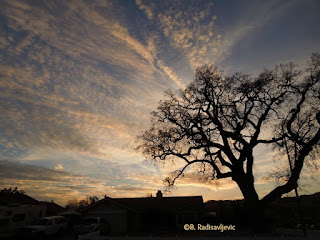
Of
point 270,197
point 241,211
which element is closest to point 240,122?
point 270,197

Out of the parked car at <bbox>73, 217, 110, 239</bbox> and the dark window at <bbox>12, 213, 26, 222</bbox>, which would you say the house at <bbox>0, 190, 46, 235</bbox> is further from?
the parked car at <bbox>73, 217, 110, 239</bbox>

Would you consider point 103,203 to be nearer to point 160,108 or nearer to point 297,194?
point 160,108

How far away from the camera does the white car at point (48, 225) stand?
2102cm

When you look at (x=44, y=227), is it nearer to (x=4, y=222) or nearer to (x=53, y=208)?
(x=4, y=222)

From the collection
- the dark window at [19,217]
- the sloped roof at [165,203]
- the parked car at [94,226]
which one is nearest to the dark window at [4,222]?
the dark window at [19,217]

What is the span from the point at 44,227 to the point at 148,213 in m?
16.4

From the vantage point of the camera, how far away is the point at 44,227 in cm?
2133

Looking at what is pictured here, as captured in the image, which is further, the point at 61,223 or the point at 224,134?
the point at 61,223

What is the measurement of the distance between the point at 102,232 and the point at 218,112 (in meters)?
18.3

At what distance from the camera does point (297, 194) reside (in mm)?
20297

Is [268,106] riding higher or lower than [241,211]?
higher

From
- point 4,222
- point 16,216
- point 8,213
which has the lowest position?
point 4,222

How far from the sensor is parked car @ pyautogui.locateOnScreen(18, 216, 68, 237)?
20.3 metres

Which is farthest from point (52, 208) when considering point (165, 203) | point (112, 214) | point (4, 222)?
point (165, 203)
